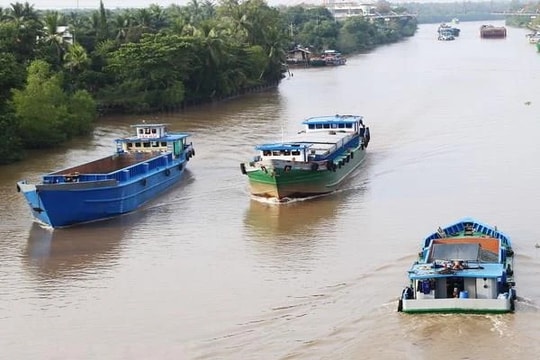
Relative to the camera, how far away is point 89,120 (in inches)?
1698

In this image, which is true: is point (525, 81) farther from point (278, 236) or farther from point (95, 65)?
point (278, 236)

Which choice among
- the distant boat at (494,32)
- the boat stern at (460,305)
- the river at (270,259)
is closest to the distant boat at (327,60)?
the distant boat at (494,32)

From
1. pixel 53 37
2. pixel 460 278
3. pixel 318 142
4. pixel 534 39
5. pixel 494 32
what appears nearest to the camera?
pixel 460 278

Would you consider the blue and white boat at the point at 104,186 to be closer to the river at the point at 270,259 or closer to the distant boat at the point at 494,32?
the river at the point at 270,259

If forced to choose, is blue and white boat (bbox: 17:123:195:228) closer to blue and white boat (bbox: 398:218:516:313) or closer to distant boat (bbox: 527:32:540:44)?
blue and white boat (bbox: 398:218:516:313)

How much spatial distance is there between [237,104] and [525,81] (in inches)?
→ 727

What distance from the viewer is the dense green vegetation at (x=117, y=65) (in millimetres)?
38062

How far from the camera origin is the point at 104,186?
1018 inches

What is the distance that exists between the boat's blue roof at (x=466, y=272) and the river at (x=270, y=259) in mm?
727

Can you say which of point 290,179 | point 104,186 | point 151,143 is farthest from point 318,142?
point 104,186

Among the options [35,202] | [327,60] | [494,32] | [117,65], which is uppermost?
[117,65]

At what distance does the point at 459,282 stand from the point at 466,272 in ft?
0.74

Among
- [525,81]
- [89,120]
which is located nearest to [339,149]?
[89,120]

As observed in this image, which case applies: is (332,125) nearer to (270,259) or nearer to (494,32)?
(270,259)
